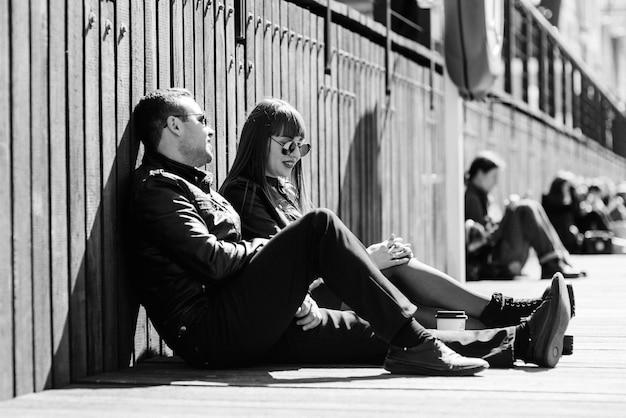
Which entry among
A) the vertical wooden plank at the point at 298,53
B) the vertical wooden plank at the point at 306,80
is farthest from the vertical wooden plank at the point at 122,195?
the vertical wooden plank at the point at 306,80

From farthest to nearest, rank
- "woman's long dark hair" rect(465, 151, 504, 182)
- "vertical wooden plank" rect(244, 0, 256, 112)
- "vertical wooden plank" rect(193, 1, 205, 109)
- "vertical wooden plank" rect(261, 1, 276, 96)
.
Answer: "woman's long dark hair" rect(465, 151, 504, 182)
"vertical wooden plank" rect(261, 1, 276, 96)
"vertical wooden plank" rect(244, 0, 256, 112)
"vertical wooden plank" rect(193, 1, 205, 109)

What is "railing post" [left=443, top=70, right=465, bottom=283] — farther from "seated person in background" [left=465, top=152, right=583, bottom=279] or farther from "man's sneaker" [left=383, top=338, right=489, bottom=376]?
"man's sneaker" [left=383, top=338, right=489, bottom=376]

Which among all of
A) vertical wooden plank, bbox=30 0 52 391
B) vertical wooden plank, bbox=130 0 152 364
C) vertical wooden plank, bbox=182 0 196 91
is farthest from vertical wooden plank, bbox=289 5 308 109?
vertical wooden plank, bbox=30 0 52 391

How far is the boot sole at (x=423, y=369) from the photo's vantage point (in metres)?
4.29

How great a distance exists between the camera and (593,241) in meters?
15.6

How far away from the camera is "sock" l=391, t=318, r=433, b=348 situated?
4.23 meters

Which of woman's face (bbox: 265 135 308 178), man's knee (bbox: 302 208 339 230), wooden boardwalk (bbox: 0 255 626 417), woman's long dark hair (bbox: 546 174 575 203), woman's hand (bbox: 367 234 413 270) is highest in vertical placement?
woman's long dark hair (bbox: 546 174 575 203)

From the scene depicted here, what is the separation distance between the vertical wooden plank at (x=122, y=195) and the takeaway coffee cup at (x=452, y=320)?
123cm

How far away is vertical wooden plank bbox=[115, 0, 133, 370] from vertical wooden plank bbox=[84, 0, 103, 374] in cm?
11

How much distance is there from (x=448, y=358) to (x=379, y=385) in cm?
31

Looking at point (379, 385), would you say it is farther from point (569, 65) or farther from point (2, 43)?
point (569, 65)

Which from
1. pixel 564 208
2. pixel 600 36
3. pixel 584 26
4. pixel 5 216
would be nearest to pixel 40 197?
pixel 5 216

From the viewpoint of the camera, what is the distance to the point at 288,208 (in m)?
5.05

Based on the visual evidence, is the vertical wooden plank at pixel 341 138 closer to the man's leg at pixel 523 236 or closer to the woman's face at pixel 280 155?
the man's leg at pixel 523 236
